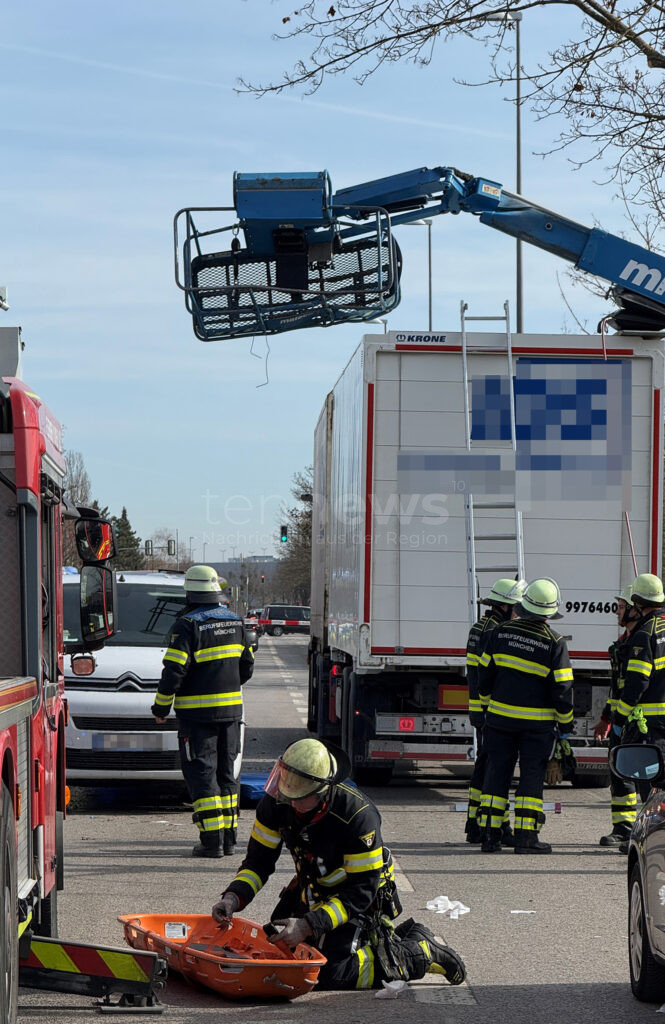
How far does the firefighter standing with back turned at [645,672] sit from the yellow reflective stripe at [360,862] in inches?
168

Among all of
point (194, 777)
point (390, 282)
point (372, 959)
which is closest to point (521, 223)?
point (390, 282)

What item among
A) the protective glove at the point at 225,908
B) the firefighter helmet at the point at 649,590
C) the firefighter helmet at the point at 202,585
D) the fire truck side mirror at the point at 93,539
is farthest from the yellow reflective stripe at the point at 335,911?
the firefighter helmet at the point at 649,590

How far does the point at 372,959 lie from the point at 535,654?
410 centimetres

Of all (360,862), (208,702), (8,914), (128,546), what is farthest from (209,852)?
(128,546)

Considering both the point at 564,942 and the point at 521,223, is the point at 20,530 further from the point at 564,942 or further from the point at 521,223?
the point at 521,223

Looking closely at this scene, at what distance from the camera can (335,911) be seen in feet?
19.0

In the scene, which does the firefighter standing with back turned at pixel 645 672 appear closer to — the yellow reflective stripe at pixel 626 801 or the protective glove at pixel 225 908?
the yellow reflective stripe at pixel 626 801

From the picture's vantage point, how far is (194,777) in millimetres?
9516

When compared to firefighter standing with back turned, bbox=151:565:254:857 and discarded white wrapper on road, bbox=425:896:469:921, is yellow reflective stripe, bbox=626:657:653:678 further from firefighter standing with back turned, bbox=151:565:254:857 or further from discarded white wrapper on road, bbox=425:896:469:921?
firefighter standing with back turned, bbox=151:565:254:857

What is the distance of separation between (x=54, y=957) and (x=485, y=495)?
7172 millimetres

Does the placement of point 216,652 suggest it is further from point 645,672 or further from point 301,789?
point 301,789

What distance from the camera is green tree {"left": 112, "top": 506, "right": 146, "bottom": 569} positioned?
102 m

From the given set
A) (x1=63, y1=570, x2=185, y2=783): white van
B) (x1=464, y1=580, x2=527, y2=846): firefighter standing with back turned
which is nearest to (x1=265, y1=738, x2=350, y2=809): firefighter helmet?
(x1=464, y1=580, x2=527, y2=846): firefighter standing with back turned

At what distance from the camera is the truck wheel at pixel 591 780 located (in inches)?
543
